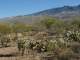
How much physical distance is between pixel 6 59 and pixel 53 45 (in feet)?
13.5

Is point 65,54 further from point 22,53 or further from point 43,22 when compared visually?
point 43,22

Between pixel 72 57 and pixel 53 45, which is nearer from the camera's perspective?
pixel 72 57

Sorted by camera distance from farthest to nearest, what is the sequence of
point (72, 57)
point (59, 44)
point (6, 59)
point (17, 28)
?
point (17, 28) < point (59, 44) < point (6, 59) < point (72, 57)

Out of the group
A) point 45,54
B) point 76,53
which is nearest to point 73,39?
point 45,54

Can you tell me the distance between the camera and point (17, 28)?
54.0 metres

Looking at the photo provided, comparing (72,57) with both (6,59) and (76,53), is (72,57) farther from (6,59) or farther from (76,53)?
(6,59)

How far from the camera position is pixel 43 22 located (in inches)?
2324

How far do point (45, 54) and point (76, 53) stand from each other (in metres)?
3.72

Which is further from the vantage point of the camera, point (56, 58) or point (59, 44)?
point (59, 44)

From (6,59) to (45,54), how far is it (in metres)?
3.25

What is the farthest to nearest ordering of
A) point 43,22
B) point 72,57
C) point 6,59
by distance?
1. point 43,22
2. point 6,59
3. point 72,57

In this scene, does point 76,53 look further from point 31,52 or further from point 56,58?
point 31,52

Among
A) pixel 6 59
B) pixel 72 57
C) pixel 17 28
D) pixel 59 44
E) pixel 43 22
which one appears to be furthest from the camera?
pixel 43 22

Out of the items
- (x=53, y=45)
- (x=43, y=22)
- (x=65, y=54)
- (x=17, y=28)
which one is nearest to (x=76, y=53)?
(x=65, y=54)
